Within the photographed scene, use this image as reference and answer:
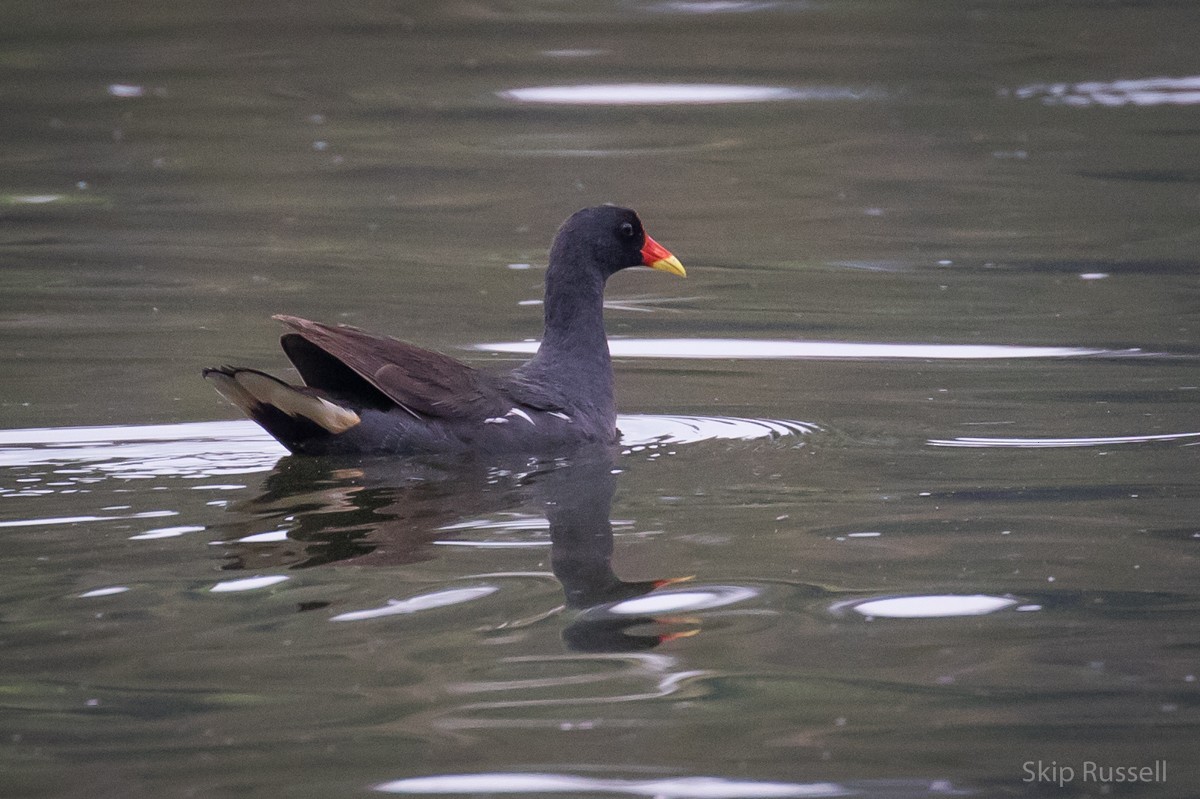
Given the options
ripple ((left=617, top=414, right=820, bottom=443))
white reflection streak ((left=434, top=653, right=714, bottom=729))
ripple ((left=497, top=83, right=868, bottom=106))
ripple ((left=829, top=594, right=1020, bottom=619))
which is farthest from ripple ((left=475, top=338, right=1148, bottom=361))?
ripple ((left=497, top=83, right=868, bottom=106))

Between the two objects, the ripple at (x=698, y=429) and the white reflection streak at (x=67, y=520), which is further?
the ripple at (x=698, y=429)

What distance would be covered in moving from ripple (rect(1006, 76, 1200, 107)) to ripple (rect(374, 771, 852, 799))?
12.5m

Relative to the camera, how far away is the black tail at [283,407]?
251 inches

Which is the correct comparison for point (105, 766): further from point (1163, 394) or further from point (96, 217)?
point (96, 217)

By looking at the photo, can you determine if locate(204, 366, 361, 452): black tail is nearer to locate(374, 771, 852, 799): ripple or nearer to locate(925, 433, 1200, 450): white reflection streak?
locate(925, 433, 1200, 450): white reflection streak

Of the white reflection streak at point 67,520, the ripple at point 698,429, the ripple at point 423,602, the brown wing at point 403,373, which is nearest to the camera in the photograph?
the ripple at point 423,602

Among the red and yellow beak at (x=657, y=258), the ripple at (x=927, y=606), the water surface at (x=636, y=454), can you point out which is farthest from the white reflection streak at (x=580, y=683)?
the red and yellow beak at (x=657, y=258)

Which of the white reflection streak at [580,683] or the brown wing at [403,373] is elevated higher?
the brown wing at [403,373]

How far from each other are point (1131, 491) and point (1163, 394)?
162 cm

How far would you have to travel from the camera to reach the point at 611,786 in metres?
4.03

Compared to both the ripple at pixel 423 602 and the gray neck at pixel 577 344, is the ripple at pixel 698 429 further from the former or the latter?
the ripple at pixel 423 602

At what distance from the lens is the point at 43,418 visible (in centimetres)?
723

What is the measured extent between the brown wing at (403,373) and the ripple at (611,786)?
8.50ft

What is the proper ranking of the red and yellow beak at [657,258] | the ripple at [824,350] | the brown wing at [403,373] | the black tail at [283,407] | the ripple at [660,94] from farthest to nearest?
the ripple at [660,94]
the ripple at [824,350]
the red and yellow beak at [657,258]
the brown wing at [403,373]
the black tail at [283,407]
